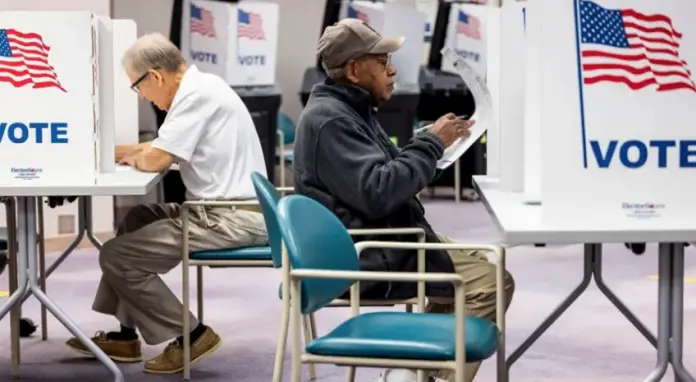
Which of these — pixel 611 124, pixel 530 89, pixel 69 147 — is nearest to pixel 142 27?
pixel 69 147

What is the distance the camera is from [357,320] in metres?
2.84

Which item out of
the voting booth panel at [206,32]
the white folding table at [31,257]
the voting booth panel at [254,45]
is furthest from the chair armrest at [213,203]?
the voting booth panel at [254,45]

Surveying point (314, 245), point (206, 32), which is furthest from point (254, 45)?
point (314, 245)

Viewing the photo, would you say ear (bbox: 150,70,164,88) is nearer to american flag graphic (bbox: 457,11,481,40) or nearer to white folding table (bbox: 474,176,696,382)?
white folding table (bbox: 474,176,696,382)

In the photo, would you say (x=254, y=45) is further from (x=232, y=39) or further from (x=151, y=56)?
(x=151, y=56)

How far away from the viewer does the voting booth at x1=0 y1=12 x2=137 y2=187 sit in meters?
3.41

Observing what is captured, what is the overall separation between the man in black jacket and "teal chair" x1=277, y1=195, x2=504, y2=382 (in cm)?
21

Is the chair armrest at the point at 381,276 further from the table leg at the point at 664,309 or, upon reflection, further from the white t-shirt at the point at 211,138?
the white t-shirt at the point at 211,138

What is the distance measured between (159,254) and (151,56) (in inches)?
26.7

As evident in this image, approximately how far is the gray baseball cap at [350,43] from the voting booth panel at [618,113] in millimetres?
831

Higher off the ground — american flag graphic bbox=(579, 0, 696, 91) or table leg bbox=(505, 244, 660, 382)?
american flag graphic bbox=(579, 0, 696, 91)

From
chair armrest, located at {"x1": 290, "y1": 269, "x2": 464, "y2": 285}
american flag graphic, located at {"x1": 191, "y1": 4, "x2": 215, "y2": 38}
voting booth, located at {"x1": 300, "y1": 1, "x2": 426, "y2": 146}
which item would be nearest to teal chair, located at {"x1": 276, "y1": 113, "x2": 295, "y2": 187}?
voting booth, located at {"x1": 300, "y1": 1, "x2": 426, "y2": 146}

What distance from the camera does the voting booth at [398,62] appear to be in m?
8.31

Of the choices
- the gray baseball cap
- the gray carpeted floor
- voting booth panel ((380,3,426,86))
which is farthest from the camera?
voting booth panel ((380,3,426,86))
